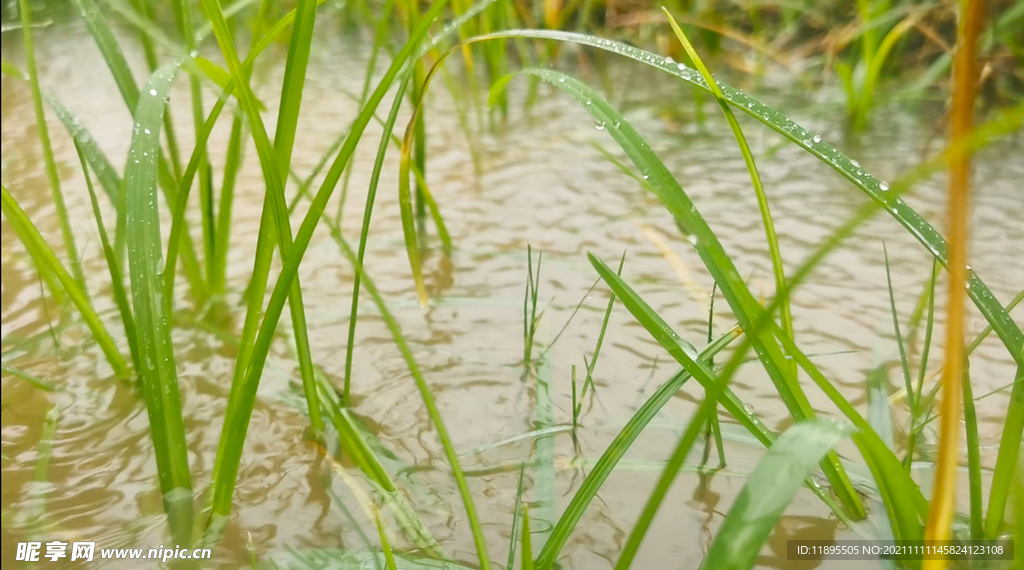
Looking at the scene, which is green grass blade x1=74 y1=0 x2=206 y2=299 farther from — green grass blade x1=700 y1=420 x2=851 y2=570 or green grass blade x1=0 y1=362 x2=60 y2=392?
green grass blade x1=700 y1=420 x2=851 y2=570

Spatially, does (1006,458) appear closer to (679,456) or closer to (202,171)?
(679,456)

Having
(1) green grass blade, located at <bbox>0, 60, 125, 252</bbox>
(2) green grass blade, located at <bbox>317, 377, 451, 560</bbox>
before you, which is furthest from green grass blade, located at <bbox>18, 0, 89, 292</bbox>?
(2) green grass blade, located at <bbox>317, 377, 451, 560</bbox>

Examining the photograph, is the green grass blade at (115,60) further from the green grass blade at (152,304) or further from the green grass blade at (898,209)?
the green grass blade at (898,209)

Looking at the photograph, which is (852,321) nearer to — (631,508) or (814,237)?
Result: (814,237)

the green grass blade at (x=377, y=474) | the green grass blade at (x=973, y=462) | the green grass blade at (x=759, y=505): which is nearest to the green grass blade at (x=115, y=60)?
the green grass blade at (x=377, y=474)

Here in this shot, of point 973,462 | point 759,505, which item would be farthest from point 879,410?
point 759,505

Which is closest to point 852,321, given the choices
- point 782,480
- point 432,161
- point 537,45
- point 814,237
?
point 814,237
